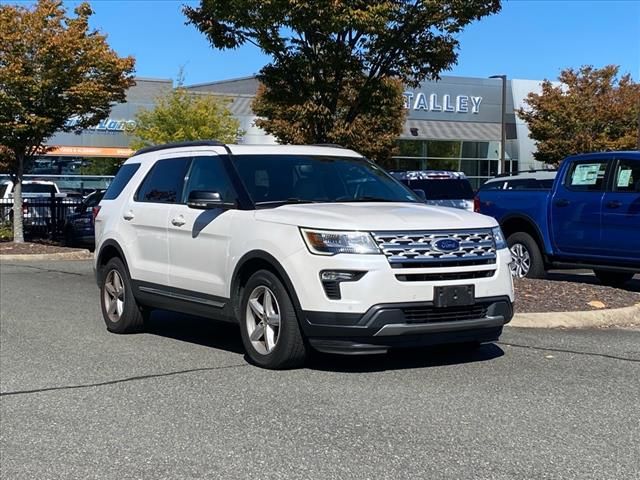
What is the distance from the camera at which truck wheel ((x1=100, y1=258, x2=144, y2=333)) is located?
27.7ft

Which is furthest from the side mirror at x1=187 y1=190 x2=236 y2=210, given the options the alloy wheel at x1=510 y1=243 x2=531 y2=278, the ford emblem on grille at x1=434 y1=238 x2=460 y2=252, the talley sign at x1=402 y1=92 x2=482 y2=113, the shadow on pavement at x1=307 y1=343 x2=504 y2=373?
the talley sign at x1=402 y1=92 x2=482 y2=113

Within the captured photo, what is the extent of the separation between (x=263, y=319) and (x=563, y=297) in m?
4.88

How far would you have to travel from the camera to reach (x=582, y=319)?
29.7 ft

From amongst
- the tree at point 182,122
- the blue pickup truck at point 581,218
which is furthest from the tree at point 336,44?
the tree at point 182,122

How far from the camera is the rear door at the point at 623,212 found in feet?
34.5

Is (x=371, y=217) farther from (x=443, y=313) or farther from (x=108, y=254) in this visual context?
(x=108, y=254)

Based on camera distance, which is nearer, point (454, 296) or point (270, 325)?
point (454, 296)

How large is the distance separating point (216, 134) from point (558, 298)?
24962 millimetres

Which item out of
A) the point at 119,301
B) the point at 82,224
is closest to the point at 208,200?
the point at 119,301

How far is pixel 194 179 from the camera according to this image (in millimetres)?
7793

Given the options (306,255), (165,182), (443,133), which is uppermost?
(443,133)

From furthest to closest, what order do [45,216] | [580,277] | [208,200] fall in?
[45,216] < [580,277] < [208,200]

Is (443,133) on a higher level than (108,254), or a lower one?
higher

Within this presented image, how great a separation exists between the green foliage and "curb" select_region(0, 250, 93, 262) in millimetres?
24116
